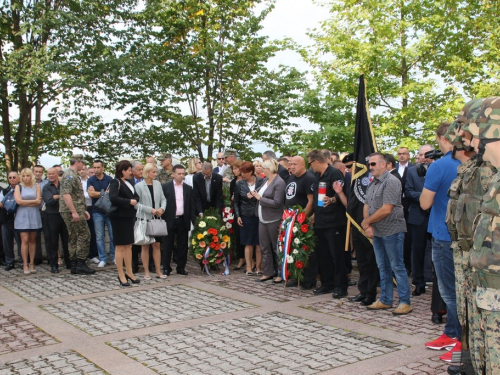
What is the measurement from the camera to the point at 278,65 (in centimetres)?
1995

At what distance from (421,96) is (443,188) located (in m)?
15.1

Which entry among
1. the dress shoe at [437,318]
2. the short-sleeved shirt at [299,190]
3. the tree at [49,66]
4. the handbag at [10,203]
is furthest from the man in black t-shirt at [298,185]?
the tree at [49,66]

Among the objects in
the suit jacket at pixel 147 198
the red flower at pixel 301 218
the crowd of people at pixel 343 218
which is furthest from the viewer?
the suit jacket at pixel 147 198

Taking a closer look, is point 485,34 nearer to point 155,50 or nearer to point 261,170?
point 155,50

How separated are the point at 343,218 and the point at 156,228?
11.2ft

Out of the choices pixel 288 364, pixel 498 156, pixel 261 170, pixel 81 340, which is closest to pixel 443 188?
pixel 288 364

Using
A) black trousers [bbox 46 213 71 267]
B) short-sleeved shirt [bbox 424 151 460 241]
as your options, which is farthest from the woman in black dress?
short-sleeved shirt [bbox 424 151 460 241]

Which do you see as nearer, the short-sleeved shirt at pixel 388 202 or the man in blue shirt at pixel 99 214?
the short-sleeved shirt at pixel 388 202

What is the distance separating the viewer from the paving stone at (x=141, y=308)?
6.91m

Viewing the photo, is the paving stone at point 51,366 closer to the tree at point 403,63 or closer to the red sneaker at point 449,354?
the red sneaker at point 449,354

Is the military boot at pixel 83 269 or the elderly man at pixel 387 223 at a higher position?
the elderly man at pixel 387 223

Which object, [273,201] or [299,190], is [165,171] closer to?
[273,201]

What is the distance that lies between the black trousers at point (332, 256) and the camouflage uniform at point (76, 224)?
4.76 meters

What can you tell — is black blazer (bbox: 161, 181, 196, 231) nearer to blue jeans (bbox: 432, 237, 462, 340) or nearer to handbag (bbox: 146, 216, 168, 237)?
handbag (bbox: 146, 216, 168, 237)
